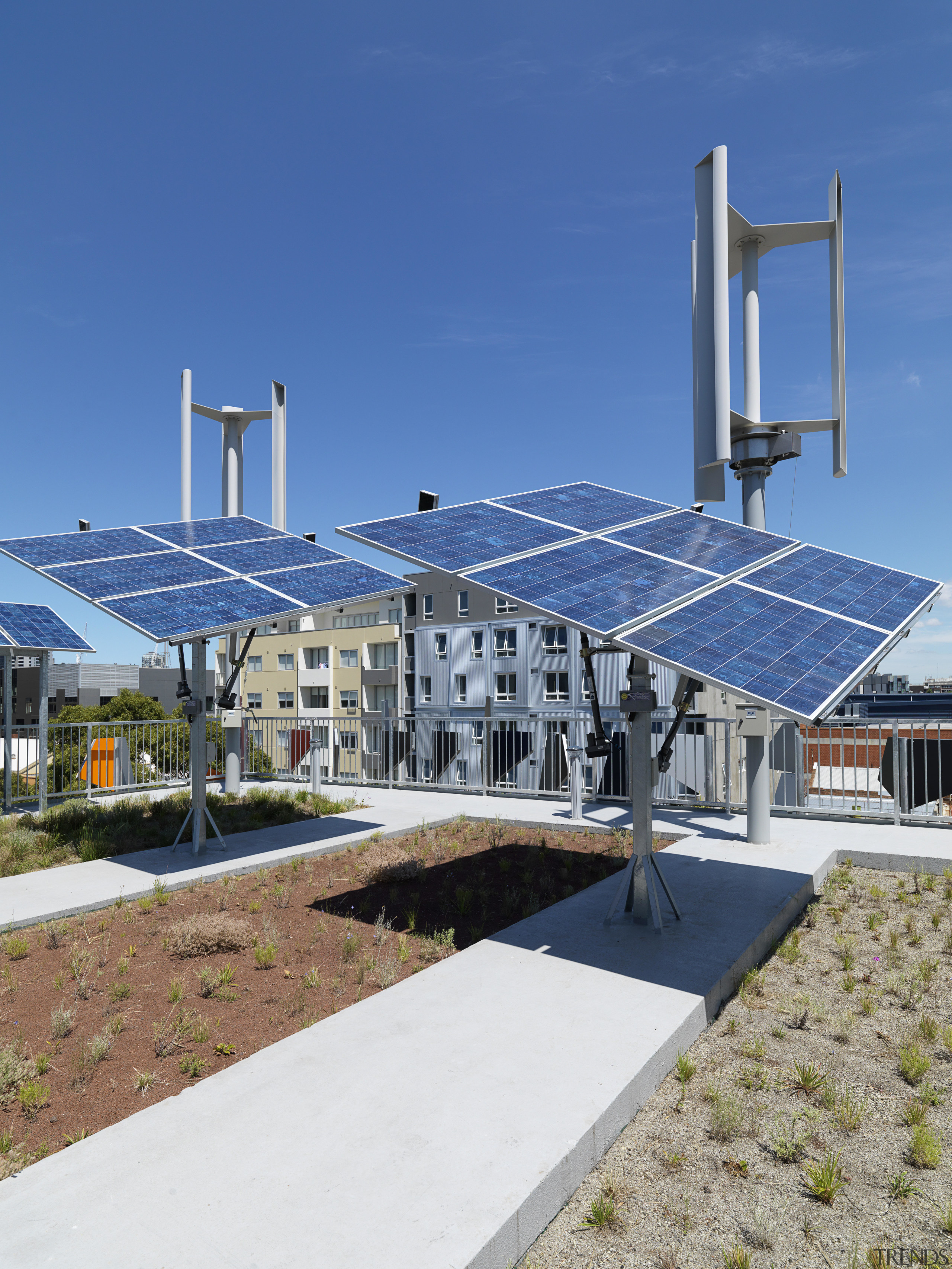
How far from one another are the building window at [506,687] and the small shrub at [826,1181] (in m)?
63.8

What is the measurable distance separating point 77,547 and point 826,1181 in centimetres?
1203

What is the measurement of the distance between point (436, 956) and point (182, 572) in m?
6.69

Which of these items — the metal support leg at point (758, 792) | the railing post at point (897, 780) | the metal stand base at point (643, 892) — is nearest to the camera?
the metal stand base at point (643, 892)

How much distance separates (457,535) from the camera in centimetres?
862

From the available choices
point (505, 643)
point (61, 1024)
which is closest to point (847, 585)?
point (61, 1024)

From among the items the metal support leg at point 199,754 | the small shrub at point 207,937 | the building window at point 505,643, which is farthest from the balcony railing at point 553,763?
the building window at point 505,643

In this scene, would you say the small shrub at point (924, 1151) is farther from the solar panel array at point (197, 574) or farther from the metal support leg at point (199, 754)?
the metal support leg at point (199, 754)

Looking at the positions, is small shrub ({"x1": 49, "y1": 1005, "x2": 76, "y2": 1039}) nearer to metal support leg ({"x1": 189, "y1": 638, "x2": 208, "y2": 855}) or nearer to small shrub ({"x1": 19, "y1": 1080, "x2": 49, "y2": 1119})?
small shrub ({"x1": 19, "y1": 1080, "x2": 49, "y2": 1119})

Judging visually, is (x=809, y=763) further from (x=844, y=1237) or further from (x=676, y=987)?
(x=844, y=1237)

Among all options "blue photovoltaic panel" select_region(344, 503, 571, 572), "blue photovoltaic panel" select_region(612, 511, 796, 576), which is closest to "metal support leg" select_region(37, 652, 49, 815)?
"blue photovoltaic panel" select_region(344, 503, 571, 572)

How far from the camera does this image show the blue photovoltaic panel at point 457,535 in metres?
7.67

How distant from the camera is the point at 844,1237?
3596 mm

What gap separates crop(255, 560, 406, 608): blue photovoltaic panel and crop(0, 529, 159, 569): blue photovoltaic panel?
2.39 m

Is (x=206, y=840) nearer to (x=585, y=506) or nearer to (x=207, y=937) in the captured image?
(x=207, y=937)
